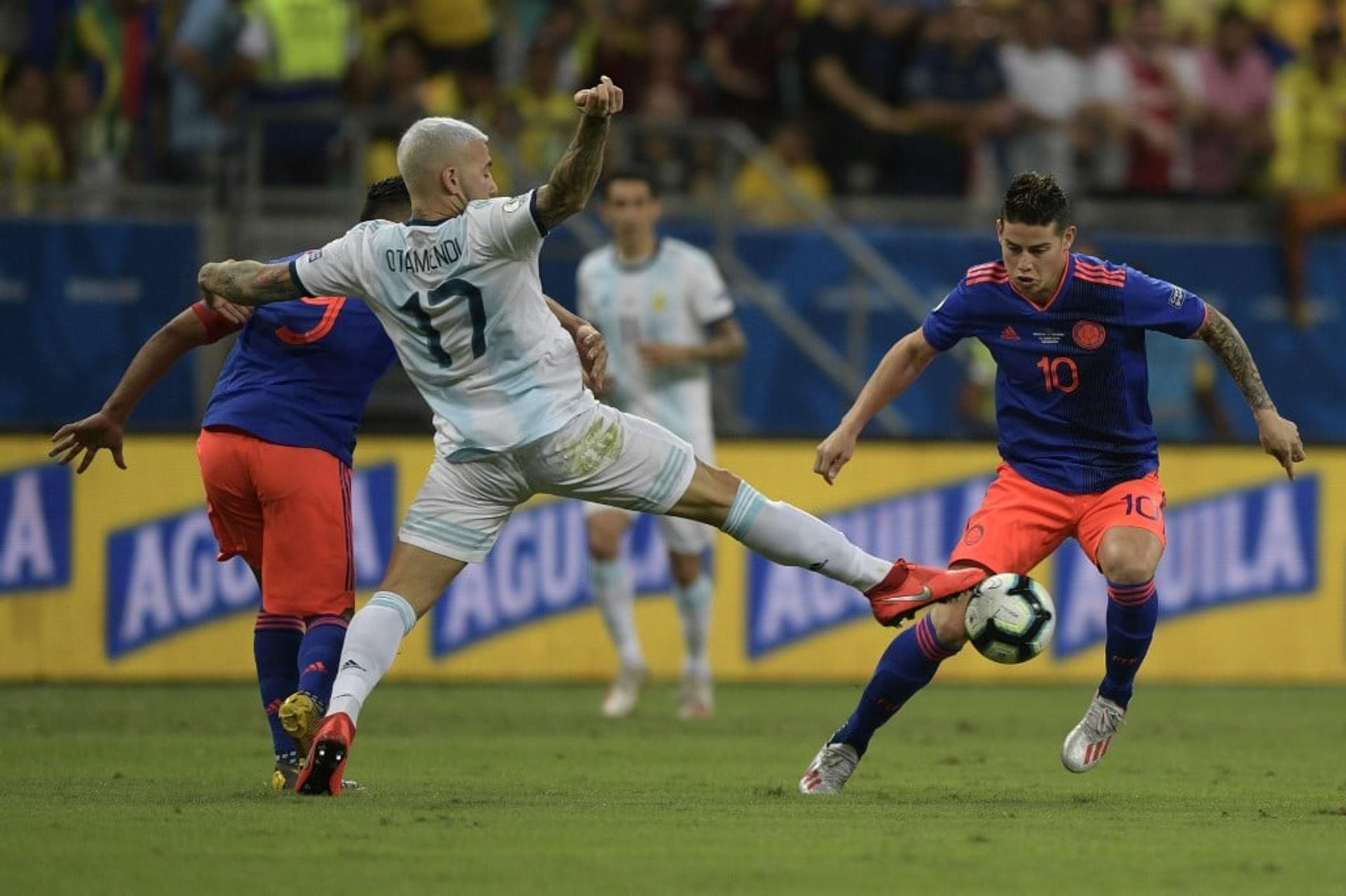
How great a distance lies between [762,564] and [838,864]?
7.96 meters

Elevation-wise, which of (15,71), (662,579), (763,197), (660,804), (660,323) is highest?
(15,71)

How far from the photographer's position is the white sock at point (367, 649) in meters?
7.61

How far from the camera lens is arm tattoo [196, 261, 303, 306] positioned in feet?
25.5

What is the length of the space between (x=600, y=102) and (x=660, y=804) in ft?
8.02

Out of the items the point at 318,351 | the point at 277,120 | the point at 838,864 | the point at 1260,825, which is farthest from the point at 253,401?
the point at 277,120

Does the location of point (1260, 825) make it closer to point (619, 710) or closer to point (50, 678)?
point (619, 710)

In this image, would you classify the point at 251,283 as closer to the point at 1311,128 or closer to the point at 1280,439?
the point at 1280,439

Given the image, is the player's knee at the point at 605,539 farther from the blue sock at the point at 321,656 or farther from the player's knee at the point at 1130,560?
the player's knee at the point at 1130,560

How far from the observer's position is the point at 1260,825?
24.4ft

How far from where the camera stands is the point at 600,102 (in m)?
7.12

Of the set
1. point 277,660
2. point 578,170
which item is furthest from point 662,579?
point 578,170

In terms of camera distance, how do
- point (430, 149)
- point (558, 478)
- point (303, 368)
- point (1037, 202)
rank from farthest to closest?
1. point (303, 368)
2. point (1037, 202)
3. point (558, 478)
4. point (430, 149)

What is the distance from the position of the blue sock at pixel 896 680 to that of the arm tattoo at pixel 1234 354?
141 cm

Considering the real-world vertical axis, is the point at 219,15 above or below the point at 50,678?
above
